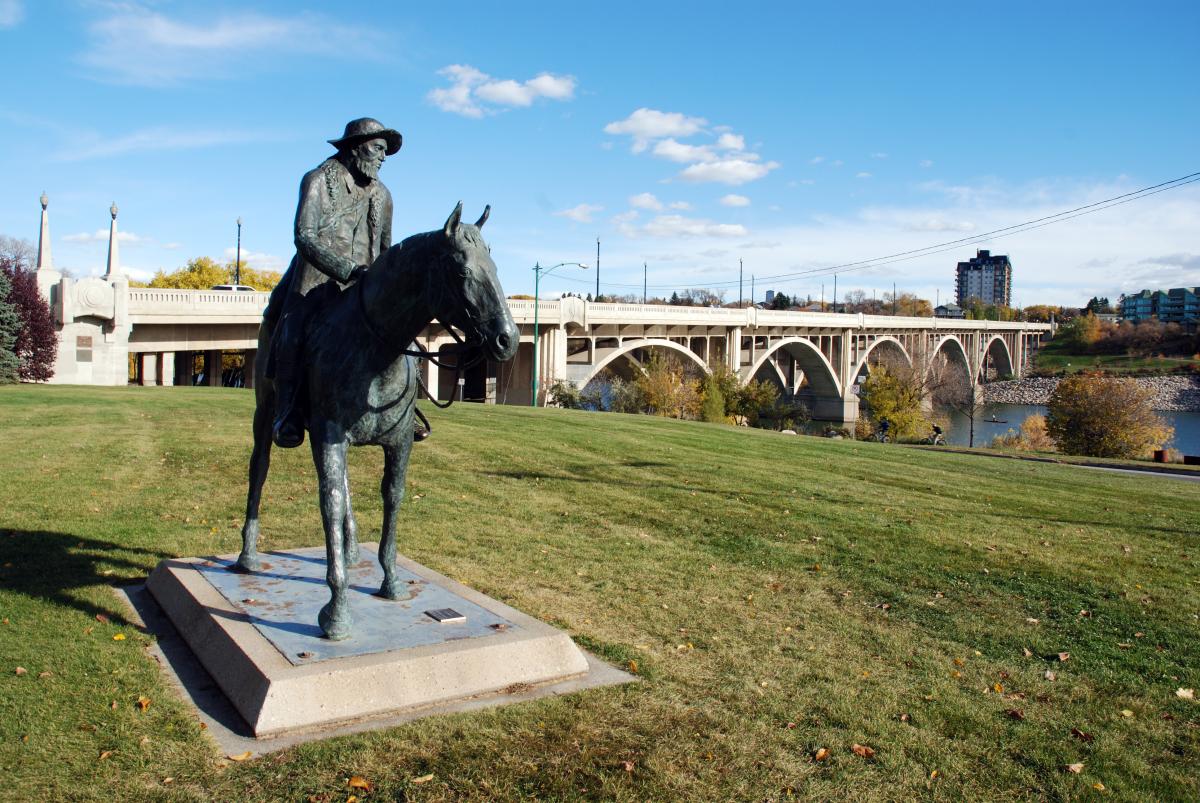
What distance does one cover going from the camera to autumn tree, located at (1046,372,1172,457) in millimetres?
42906

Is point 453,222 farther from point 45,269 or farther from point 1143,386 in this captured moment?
point 1143,386

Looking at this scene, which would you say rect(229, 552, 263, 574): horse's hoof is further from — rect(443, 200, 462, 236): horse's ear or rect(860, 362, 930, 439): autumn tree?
rect(860, 362, 930, 439): autumn tree

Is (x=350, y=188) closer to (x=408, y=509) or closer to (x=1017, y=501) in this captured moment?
(x=408, y=509)

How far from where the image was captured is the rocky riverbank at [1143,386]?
9350 cm

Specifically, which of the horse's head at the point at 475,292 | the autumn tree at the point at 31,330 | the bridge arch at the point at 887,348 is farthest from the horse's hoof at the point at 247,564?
the bridge arch at the point at 887,348

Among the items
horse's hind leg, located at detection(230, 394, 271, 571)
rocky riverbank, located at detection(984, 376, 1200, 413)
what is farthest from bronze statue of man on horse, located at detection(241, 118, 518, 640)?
rocky riverbank, located at detection(984, 376, 1200, 413)

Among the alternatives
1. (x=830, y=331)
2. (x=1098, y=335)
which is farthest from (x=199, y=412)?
(x=1098, y=335)

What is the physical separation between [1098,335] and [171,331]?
131646 mm

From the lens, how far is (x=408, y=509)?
10.4 meters

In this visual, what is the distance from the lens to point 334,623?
5184 mm

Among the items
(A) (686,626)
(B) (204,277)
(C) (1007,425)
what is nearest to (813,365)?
(C) (1007,425)

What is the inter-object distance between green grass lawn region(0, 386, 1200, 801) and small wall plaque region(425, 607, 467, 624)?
0.87 m

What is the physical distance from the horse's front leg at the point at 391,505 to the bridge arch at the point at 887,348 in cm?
6337

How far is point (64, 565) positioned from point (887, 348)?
74.3 metres
